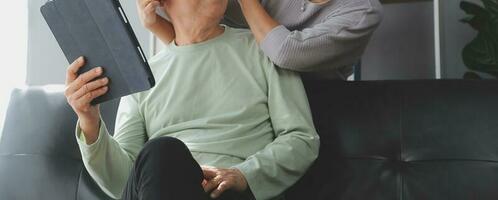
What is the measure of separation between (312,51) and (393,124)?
0.25 metres

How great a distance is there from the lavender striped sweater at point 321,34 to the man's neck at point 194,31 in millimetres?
132

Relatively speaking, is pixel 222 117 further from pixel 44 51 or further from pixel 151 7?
pixel 44 51

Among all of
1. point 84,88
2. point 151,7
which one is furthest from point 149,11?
point 84,88

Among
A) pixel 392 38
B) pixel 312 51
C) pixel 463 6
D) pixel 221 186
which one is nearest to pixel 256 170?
pixel 221 186

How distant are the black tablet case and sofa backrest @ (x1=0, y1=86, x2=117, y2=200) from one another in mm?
454

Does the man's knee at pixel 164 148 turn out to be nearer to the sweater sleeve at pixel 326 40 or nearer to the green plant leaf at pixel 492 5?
the sweater sleeve at pixel 326 40

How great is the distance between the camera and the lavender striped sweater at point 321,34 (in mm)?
1350

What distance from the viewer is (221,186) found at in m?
1.12

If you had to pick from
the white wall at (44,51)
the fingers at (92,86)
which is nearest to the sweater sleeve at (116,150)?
the fingers at (92,86)

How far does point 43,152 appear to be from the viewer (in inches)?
63.4

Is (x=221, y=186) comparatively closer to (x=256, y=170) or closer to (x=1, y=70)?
(x=256, y=170)

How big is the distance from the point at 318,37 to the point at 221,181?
15.7 inches

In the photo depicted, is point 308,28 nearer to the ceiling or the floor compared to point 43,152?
nearer to the ceiling

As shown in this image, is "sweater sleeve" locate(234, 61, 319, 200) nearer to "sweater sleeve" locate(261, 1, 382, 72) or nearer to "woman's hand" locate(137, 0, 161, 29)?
"sweater sleeve" locate(261, 1, 382, 72)
